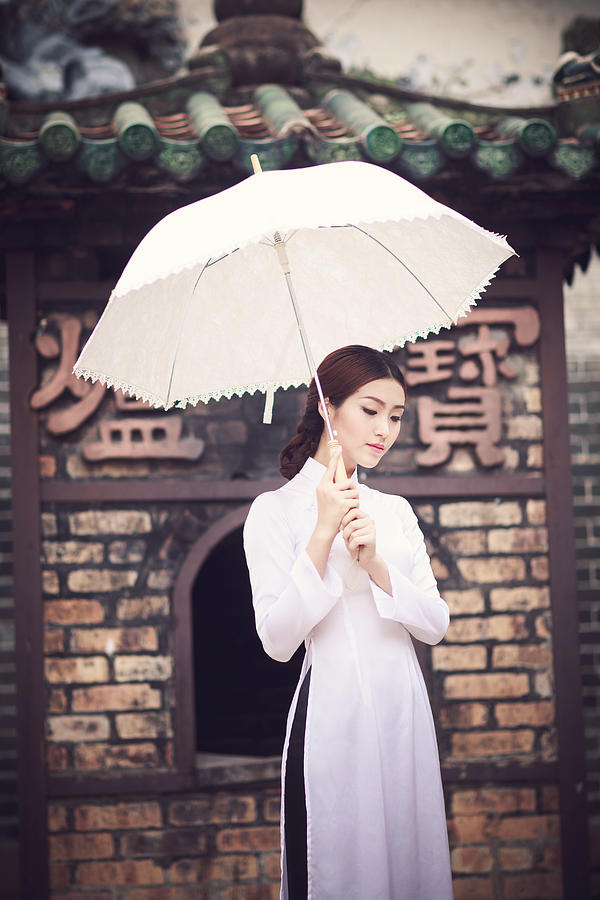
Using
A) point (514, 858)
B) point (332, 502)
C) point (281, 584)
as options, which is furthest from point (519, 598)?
point (332, 502)

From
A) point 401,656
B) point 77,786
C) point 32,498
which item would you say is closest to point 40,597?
point 32,498

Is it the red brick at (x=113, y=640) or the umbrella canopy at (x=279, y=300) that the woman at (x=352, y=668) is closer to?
the umbrella canopy at (x=279, y=300)

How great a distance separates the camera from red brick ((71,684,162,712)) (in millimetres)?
4371

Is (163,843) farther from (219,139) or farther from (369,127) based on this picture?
(369,127)

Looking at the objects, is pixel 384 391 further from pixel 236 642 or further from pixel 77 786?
pixel 236 642

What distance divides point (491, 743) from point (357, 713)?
2.24 meters

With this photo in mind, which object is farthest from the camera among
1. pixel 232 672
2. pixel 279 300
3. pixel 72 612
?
pixel 232 672

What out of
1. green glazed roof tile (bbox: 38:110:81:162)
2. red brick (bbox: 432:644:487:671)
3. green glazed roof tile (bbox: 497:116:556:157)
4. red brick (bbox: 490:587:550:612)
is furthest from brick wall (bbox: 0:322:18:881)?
green glazed roof tile (bbox: 497:116:556:157)

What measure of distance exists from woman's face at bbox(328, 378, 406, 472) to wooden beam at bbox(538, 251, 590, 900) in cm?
218

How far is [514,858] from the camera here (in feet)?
14.7

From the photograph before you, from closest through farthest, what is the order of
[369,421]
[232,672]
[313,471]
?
[369,421] → [313,471] → [232,672]

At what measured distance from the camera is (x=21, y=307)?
449 cm

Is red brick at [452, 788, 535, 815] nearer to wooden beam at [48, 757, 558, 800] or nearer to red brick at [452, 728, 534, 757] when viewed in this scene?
red brick at [452, 728, 534, 757]

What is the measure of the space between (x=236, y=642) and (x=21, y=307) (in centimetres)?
267
